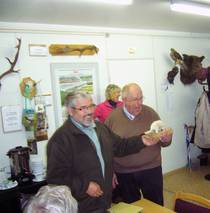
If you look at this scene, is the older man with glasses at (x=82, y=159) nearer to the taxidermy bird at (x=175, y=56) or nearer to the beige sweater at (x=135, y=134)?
the beige sweater at (x=135, y=134)

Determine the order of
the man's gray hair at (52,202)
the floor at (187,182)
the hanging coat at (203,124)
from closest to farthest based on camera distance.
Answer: the man's gray hair at (52,202) → the floor at (187,182) → the hanging coat at (203,124)

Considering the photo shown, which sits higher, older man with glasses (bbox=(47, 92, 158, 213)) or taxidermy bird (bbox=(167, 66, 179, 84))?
taxidermy bird (bbox=(167, 66, 179, 84))

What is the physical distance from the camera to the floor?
4.19 meters

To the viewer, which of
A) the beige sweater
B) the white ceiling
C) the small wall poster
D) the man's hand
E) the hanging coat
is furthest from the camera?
the hanging coat

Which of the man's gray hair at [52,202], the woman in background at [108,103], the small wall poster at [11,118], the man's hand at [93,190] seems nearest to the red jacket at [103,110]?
the woman in background at [108,103]

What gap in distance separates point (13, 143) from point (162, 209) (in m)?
2.12

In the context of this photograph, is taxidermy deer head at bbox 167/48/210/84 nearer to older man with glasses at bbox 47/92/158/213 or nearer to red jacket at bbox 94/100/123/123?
red jacket at bbox 94/100/123/123

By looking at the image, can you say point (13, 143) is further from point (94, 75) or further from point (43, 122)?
point (94, 75)

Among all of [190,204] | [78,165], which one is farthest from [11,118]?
[190,204]

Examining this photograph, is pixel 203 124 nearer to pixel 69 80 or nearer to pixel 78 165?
pixel 69 80

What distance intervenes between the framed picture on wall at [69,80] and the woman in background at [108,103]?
236mm

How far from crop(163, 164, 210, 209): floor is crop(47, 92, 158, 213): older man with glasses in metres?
2.06

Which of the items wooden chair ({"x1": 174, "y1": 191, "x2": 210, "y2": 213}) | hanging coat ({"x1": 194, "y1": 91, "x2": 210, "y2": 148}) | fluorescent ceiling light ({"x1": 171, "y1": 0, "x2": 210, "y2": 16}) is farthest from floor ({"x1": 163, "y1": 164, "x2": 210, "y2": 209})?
fluorescent ceiling light ({"x1": 171, "y1": 0, "x2": 210, "y2": 16})

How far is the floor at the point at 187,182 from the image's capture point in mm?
4191
